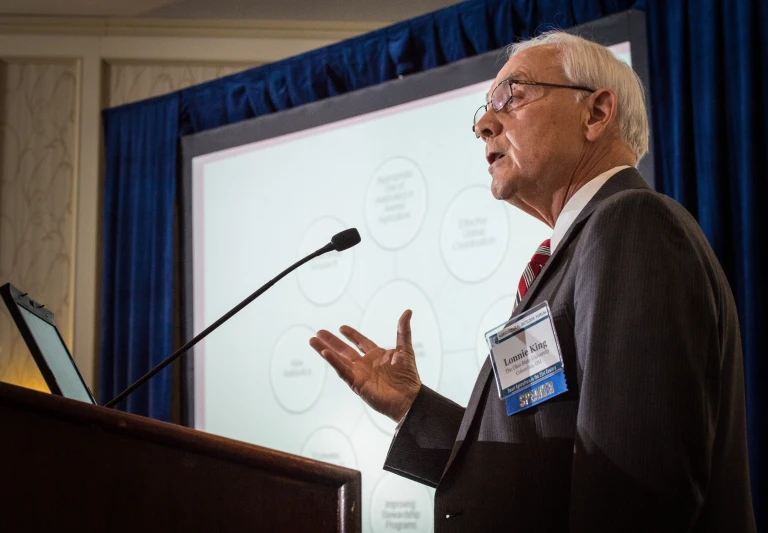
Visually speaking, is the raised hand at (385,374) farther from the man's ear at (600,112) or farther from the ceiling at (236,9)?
the ceiling at (236,9)

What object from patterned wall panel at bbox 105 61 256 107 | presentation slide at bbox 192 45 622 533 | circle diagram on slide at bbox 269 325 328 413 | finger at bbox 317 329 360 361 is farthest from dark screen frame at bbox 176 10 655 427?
finger at bbox 317 329 360 361

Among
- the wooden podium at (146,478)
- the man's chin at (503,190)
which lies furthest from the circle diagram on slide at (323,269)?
the wooden podium at (146,478)

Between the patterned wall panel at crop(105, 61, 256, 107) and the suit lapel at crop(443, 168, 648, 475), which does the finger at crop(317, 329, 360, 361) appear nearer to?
the suit lapel at crop(443, 168, 648, 475)

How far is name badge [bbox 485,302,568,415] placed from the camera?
1.26 m

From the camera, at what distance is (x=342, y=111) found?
142 inches

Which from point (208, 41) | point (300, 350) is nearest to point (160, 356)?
point (300, 350)

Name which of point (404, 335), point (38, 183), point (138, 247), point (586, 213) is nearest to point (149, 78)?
point (38, 183)

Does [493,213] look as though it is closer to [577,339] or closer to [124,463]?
[577,339]

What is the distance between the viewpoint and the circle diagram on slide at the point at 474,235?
3.05 metres

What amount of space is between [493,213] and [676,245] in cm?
190

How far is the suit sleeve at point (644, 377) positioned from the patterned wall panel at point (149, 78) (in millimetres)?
3747

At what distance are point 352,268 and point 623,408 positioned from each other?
2.43 metres

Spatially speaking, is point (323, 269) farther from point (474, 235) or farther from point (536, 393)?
point (536, 393)

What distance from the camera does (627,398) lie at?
1.10 meters
